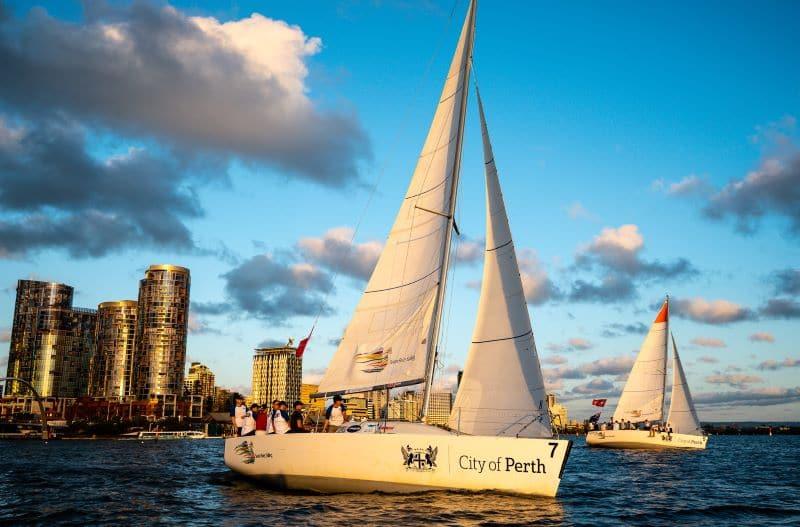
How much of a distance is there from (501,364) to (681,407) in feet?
157

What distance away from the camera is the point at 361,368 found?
19141 mm

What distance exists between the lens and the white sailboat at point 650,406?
5394cm

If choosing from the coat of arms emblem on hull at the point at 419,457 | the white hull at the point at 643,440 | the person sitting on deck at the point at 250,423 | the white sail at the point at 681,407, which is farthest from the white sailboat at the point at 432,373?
the white sail at the point at 681,407

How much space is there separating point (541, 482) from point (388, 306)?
21.8 feet

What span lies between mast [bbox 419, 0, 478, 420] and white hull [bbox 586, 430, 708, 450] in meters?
41.5

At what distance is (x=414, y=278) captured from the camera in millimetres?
19188

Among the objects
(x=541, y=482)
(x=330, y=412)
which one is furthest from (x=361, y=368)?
(x=541, y=482)

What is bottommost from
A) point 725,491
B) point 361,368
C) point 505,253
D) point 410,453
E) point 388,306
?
point 725,491

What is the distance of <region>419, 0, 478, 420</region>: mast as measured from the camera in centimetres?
1783

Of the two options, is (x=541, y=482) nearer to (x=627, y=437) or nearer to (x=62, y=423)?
(x=627, y=437)

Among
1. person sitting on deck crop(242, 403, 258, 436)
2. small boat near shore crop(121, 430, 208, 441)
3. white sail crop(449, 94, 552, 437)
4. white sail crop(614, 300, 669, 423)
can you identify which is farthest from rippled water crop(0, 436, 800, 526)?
small boat near shore crop(121, 430, 208, 441)

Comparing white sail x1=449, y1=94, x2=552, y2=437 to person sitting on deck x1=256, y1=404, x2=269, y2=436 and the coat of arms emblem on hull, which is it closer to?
the coat of arms emblem on hull

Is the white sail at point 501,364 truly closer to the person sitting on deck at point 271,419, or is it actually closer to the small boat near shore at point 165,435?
the person sitting on deck at point 271,419

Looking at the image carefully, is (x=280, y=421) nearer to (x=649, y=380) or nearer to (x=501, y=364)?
(x=501, y=364)
